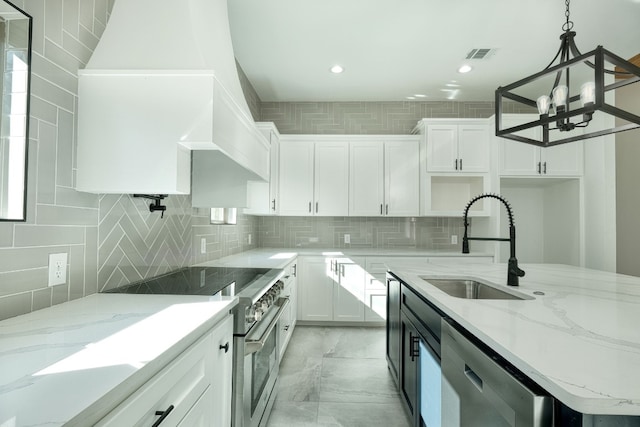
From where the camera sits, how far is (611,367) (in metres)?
0.69

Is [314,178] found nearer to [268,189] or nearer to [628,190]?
[268,189]

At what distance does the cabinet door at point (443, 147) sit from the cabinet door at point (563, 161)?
3.25 feet

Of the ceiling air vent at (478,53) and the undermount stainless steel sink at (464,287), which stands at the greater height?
the ceiling air vent at (478,53)

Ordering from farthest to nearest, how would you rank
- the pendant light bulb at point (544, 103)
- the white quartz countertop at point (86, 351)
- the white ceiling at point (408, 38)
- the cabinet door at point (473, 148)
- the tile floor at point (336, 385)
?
the cabinet door at point (473, 148), the white ceiling at point (408, 38), the tile floor at point (336, 385), the pendant light bulb at point (544, 103), the white quartz countertop at point (86, 351)

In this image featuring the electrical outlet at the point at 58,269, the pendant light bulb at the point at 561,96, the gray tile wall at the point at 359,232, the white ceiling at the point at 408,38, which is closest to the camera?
the electrical outlet at the point at 58,269

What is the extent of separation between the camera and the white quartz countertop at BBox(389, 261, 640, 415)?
1.97 ft

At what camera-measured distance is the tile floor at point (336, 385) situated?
2.00 metres

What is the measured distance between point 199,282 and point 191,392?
768mm

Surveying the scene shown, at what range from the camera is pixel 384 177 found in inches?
156

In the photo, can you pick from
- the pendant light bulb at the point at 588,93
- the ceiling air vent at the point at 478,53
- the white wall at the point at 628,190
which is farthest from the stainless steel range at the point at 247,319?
the white wall at the point at 628,190

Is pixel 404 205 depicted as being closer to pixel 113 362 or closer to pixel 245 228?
pixel 245 228

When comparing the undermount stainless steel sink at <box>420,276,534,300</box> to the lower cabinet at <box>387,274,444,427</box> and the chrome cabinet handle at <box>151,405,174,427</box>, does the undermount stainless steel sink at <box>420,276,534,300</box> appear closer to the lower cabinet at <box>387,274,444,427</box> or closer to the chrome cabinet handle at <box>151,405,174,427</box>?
the lower cabinet at <box>387,274,444,427</box>

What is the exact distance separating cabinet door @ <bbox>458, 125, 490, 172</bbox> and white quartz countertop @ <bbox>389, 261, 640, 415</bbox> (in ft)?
7.65

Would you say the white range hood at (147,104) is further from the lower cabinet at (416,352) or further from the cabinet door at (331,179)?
the cabinet door at (331,179)
